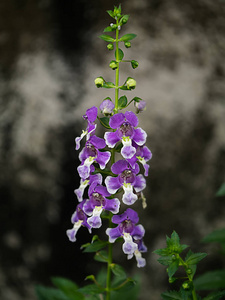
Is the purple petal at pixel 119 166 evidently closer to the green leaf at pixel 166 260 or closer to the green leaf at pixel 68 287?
the green leaf at pixel 166 260

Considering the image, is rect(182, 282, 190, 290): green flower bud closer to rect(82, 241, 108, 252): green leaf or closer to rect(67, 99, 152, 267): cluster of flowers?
rect(67, 99, 152, 267): cluster of flowers

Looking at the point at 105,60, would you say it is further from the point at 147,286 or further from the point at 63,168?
the point at 147,286

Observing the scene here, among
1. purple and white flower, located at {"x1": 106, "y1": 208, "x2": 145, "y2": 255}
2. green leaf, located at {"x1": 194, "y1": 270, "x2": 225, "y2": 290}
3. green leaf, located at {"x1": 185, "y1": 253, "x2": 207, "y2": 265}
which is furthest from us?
green leaf, located at {"x1": 194, "y1": 270, "x2": 225, "y2": 290}

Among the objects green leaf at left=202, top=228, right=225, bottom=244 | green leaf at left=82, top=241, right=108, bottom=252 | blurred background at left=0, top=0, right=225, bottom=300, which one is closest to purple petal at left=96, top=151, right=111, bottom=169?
green leaf at left=82, top=241, right=108, bottom=252

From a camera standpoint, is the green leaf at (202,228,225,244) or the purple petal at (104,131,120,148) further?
the green leaf at (202,228,225,244)

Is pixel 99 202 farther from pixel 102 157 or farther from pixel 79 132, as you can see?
pixel 79 132

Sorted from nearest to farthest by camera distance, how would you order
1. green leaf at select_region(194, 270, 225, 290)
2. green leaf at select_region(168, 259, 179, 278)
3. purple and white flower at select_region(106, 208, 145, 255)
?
green leaf at select_region(168, 259, 179, 278) → purple and white flower at select_region(106, 208, 145, 255) → green leaf at select_region(194, 270, 225, 290)

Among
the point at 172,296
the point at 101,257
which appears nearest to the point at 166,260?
the point at 172,296
